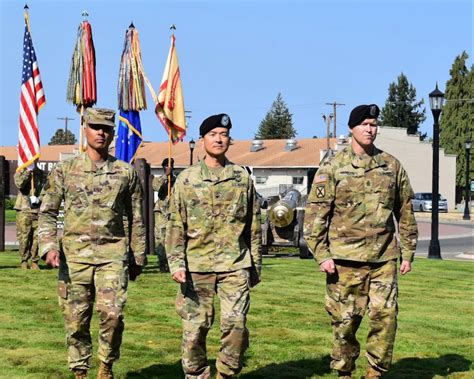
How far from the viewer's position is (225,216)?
722 centimetres

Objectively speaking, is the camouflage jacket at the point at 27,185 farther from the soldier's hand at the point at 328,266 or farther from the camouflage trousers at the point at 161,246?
the soldier's hand at the point at 328,266

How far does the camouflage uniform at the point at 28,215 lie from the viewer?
16.7 m

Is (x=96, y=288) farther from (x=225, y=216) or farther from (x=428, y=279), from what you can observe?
(x=428, y=279)

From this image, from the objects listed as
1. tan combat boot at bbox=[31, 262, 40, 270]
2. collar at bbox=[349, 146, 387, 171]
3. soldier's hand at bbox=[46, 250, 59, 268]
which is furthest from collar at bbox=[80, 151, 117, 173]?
tan combat boot at bbox=[31, 262, 40, 270]

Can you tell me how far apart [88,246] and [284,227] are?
16393mm

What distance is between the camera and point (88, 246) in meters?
7.39

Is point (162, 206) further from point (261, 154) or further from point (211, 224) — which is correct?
point (261, 154)

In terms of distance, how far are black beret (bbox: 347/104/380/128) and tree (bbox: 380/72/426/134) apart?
111813 mm

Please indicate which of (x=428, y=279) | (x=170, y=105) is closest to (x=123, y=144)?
(x=170, y=105)

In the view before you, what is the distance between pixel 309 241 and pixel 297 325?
3.59m

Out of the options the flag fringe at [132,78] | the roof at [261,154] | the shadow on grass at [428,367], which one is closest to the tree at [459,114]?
the roof at [261,154]

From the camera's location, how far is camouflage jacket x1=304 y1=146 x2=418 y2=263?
7.47 meters

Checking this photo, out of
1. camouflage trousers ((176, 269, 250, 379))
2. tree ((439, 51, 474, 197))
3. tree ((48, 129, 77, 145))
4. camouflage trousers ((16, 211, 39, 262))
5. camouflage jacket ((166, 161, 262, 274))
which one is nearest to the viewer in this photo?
camouflage trousers ((176, 269, 250, 379))

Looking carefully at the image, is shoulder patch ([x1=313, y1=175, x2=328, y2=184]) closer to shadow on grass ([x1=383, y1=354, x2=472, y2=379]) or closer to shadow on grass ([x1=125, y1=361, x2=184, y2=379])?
shadow on grass ([x1=383, y1=354, x2=472, y2=379])
